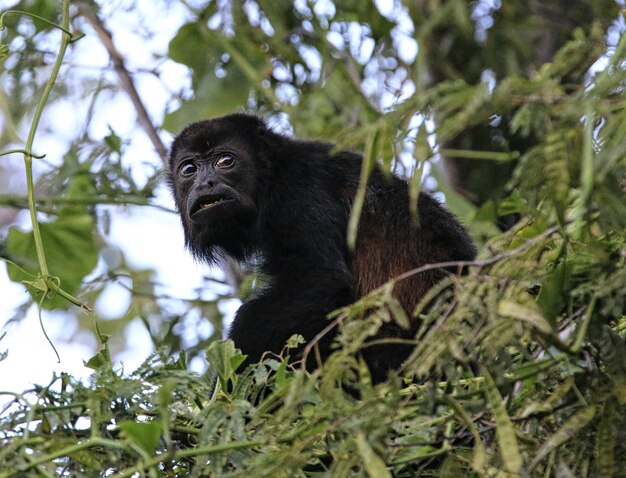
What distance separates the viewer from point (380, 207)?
4.38 meters

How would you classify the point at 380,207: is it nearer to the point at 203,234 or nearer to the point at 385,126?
the point at 203,234

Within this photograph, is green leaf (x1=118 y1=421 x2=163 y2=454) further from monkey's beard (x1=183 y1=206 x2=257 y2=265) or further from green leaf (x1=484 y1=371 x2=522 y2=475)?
monkey's beard (x1=183 y1=206 x2=257 y2=265)

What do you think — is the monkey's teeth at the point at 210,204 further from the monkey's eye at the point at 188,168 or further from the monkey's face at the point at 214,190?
the monkey's eye at the point at 188,168

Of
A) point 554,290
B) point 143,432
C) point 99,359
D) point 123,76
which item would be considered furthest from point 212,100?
point 143,432

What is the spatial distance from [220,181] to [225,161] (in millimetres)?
185

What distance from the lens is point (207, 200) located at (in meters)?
4.79

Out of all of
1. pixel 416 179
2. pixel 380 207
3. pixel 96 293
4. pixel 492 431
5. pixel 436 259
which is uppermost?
pixel 96 293

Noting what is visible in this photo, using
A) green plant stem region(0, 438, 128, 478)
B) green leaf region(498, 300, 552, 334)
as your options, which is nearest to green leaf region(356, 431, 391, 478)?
green leaf region(498, 300, 552, 334)

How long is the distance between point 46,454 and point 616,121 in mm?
1545

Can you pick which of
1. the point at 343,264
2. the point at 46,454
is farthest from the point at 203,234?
the point at 46,454

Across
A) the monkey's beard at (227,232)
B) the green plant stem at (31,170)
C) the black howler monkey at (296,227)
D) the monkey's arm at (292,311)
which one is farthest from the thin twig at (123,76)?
the green plant stem at (31,170)

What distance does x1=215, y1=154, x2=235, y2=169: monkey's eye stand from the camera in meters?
4.95

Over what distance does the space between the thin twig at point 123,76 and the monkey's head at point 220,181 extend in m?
0.74

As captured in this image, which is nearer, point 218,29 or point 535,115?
point 535,115
